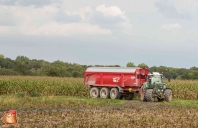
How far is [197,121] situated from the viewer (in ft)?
53.0

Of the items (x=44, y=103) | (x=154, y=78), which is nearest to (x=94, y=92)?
(x=154, y=78)

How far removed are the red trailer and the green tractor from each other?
1115 mm

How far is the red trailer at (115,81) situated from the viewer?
2959 cm

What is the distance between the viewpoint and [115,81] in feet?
99.8

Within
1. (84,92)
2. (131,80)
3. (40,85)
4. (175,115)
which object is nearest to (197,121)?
(175,115)

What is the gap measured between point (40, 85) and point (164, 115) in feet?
66.1

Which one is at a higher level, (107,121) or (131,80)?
(131,80)

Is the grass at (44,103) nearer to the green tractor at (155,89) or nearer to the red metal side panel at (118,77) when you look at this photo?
the green tractor at (155,89)

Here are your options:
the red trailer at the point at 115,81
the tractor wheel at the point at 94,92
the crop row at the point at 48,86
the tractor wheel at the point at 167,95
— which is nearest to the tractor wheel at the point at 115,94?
the red trailer at the point at 115,81

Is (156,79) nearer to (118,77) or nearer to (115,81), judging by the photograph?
(118,77)

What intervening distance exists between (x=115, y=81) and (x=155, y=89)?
3.55 meters

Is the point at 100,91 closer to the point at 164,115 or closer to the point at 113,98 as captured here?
the point at 113,98

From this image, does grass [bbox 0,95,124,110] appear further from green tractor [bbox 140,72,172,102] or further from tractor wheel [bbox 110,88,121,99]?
tractor wheel [bbox 110,88,121,99]

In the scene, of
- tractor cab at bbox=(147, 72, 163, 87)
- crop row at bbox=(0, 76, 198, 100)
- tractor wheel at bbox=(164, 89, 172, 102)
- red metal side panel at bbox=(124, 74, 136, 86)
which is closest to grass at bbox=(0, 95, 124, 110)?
red metal side panel at bbox=(124, 74, 136, 86)
